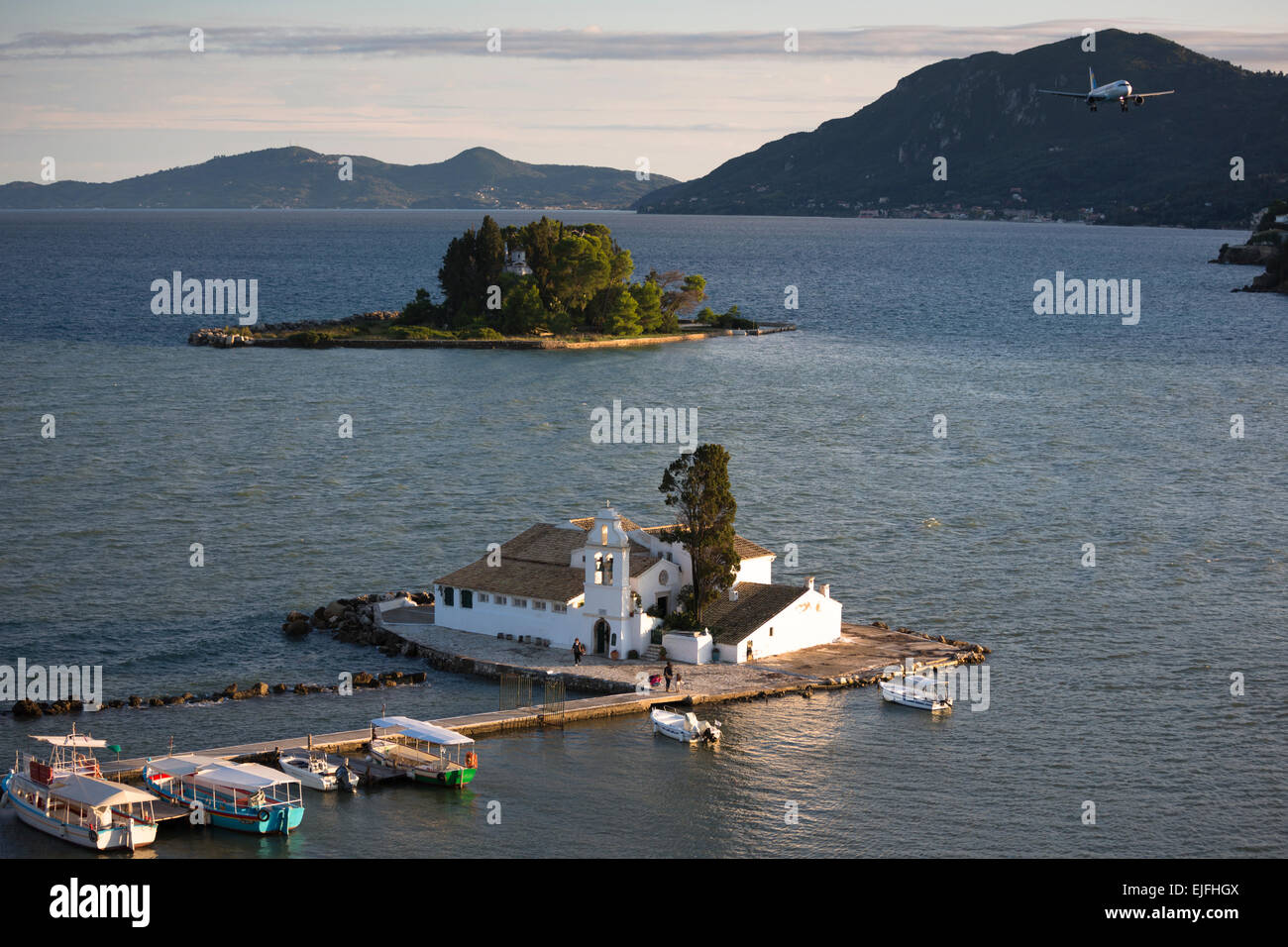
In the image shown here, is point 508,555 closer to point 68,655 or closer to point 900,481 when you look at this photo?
point 68,655

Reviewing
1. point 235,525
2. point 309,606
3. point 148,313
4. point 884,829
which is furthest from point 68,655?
point 148,313

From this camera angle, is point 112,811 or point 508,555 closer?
point 112,811

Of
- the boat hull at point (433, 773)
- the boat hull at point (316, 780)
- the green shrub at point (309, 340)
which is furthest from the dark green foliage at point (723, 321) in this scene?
the boat hull at point (316, 780)

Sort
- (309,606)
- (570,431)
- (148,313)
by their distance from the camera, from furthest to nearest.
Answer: (148,313) < (570,431) < (309,606)

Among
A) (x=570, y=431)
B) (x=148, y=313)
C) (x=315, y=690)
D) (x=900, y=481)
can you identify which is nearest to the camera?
(x=315, y=690)

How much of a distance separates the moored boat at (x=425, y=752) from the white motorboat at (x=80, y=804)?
7.16 meters

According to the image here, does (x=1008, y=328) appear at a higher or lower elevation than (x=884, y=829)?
higher

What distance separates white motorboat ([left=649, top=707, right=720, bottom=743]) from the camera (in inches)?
1871

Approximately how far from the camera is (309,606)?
2483 inches

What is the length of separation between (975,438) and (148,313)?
122 meters

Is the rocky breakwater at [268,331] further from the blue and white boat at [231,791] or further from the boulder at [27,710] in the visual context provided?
the blue and white boat at [231,791]

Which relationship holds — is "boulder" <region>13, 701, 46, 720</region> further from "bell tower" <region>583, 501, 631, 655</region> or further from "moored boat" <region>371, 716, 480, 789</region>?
"bell tower" <region>583, 501, 631, 655</region>

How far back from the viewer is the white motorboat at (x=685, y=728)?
4753 centimetres

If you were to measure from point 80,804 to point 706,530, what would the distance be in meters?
23.9
